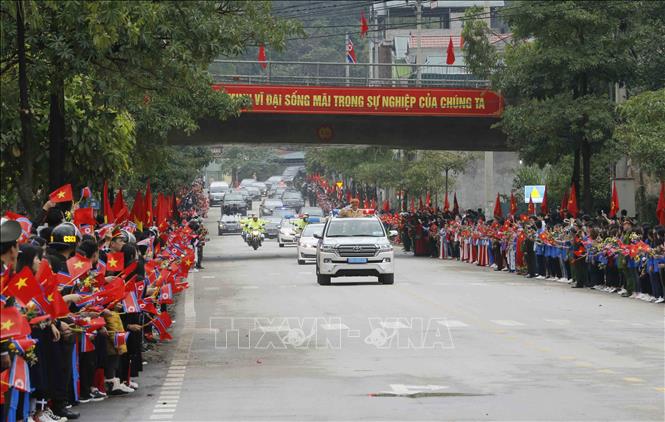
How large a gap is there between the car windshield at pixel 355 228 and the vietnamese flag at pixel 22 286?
25.0 meters

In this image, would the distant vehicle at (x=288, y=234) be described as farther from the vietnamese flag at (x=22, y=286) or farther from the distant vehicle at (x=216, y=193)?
the distant vehicle at (x=216, y=193)

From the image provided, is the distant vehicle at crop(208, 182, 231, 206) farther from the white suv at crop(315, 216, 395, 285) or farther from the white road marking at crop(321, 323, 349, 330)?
the white road marking at crop(321, 323, 349, 330)

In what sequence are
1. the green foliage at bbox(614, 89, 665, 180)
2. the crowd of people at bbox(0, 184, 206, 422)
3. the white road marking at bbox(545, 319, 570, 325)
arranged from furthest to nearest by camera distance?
the green foliage at bbox(614, 89, 665, 180) < the white road marking at bbox(545, 319, 570, 325) < the crowd of people at bbox(0, 184, 206, 422)

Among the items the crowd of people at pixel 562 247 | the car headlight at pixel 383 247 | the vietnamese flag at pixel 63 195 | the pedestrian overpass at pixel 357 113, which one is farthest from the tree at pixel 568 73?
the vietnamese flag at pixel 63 195

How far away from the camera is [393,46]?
4358 inches

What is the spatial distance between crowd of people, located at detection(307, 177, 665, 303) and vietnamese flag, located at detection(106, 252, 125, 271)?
16.7m

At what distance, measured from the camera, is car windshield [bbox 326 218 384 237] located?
114 feet

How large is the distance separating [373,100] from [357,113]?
2.51 ft

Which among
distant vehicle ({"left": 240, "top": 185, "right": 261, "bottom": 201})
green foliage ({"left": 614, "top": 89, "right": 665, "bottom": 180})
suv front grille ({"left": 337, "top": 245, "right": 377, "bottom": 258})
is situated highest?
green foliage ({"left": 614, "top": 89, "right": 665, "bottom": 180})

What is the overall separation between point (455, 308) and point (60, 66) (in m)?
10.6

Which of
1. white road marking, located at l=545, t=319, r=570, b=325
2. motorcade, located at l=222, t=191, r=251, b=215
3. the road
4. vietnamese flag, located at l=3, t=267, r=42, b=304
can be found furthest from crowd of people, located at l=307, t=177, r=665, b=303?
motorcade, located at l=222, t=191, r=251, b=215

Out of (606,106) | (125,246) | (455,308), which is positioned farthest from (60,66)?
(606,106)

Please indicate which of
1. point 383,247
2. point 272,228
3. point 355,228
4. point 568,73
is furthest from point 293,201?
point 383,247

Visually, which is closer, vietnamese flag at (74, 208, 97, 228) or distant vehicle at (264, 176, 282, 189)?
vietnamese flag at (74, 208, 97, 228)
